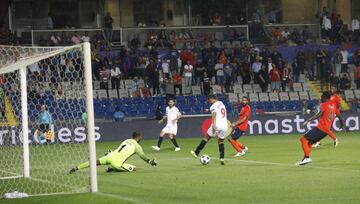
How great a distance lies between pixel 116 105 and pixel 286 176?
21.2m

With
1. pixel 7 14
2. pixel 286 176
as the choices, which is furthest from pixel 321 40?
pixel 286 176

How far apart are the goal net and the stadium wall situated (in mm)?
141

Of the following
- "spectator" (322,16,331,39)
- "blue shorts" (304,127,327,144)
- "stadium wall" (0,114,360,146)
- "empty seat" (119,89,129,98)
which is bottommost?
"stadium wall" (0,114,360,146)

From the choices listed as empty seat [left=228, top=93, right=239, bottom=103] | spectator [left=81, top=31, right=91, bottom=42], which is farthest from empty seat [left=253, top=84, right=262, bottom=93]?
spectator [left=81, top=31, right=91, bottom=42]

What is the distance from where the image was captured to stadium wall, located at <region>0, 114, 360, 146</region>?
108 ft

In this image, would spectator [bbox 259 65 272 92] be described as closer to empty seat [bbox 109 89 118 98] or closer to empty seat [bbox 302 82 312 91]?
empty seat [bbox 302 82 312 91]

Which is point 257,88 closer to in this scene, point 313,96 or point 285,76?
point 285,76

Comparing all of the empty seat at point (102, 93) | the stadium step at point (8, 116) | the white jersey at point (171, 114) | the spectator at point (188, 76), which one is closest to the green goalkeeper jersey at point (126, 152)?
the stadium step at point (8, 116)

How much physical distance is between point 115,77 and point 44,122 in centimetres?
1170

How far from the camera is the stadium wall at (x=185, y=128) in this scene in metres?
33.0

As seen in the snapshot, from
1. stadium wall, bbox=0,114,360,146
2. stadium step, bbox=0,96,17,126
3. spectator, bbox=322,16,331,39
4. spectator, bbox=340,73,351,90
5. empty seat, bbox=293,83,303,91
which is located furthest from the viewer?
spectator, bbox=322,16,331,39

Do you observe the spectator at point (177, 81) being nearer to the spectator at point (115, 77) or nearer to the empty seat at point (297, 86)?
the spectator at point (115, 77)

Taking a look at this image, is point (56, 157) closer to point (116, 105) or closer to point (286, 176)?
point (286, 176)

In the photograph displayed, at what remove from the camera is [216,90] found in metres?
42.2
